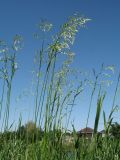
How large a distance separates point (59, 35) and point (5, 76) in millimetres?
1018

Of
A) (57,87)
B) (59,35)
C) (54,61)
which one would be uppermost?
(59,35)

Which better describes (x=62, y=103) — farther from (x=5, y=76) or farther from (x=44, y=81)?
(x=5, y=76)

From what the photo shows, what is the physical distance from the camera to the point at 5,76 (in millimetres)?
4684

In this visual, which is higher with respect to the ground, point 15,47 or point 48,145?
point 15,47

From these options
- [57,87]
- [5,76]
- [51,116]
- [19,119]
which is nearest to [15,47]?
[5,76]

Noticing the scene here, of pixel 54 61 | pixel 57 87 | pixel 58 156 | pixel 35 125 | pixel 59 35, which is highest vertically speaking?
pixel 59 35

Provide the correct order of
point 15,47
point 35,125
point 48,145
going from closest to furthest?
point 48,145
point 35,125
point 15,47

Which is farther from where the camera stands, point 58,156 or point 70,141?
point 70,141

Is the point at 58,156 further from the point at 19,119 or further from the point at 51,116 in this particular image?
the point at 19,119

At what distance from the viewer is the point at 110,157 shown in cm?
394

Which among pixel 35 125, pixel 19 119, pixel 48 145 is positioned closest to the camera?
pixel 48 145

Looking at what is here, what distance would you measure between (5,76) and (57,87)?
1050mm

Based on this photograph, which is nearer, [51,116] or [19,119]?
[51,116]

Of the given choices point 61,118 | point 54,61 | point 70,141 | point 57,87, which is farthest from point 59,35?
point 70,141
